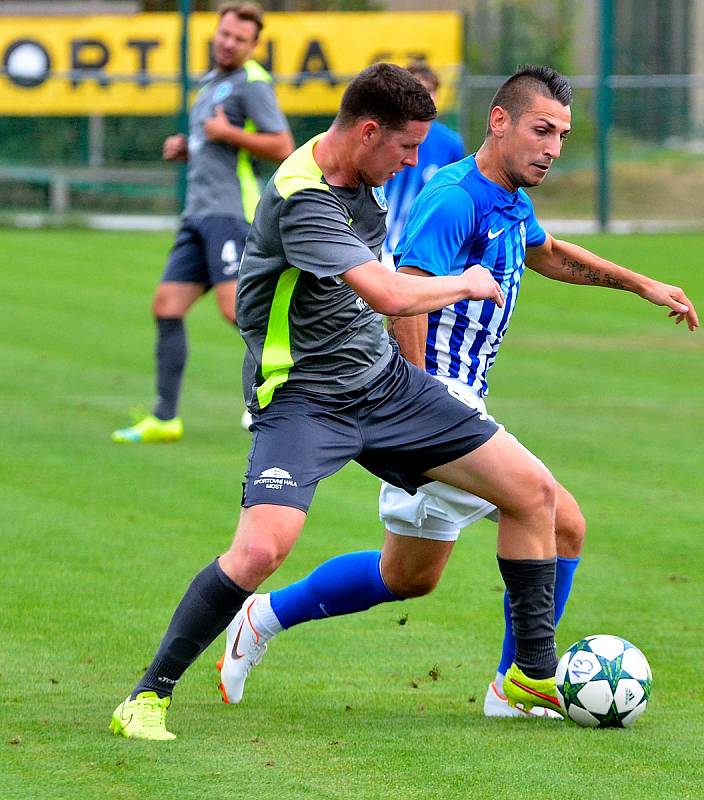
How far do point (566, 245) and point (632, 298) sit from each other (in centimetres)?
1312

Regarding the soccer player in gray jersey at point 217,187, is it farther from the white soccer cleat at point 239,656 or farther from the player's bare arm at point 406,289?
the player's bare arm at point 406,289

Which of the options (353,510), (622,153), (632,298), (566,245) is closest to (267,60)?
(622,153)

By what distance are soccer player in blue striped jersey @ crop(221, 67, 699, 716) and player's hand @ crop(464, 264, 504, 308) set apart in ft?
1.39

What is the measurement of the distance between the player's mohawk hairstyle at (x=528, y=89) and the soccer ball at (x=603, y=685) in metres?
1.74

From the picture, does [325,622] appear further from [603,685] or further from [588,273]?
[588,273]

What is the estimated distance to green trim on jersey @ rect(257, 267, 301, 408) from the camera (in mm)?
4766

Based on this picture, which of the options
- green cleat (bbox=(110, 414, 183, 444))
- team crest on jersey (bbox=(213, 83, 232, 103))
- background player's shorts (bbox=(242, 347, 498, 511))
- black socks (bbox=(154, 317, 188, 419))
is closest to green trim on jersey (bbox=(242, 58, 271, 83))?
team crest on jersey (bbox=(213, 83, 232, 103))

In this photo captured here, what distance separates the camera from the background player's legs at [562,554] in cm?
516

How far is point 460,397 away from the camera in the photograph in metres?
5.27

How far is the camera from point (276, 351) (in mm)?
4797

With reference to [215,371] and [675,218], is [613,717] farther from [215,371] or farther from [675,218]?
[675,218]

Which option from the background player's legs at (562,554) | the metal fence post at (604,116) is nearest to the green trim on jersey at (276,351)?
the background player's legs at (562,554)

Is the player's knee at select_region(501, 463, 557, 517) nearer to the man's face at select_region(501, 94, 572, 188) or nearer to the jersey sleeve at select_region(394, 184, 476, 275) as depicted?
the jersey sleeve at select_region(394, 184, 476, 275)

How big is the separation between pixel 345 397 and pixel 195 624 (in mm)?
814
